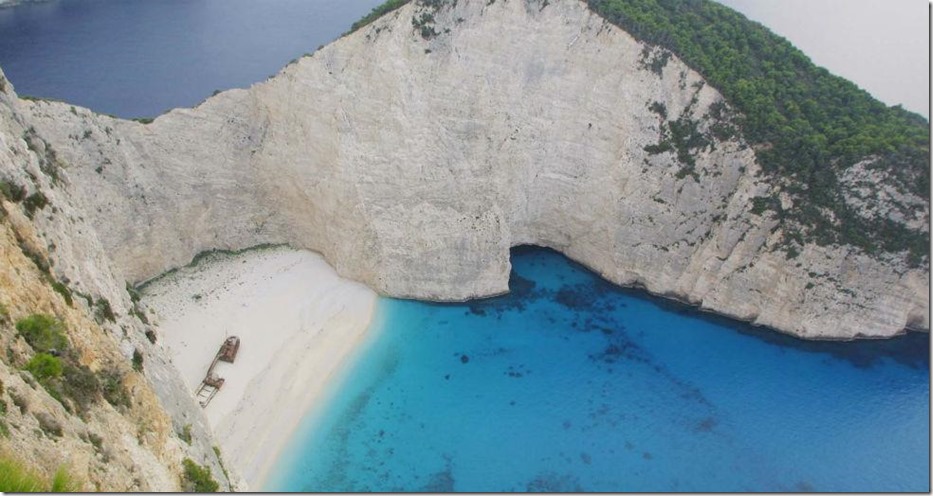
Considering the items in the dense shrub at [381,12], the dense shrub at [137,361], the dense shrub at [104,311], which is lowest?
the dense shrub at [137,361]

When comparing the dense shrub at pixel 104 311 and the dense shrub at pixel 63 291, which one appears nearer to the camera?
the dense shrub at pixel 63 291

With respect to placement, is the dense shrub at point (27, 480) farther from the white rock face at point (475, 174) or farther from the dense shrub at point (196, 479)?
the white rock face at point (475, 174)

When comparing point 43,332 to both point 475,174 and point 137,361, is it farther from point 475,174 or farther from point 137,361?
point 475,174

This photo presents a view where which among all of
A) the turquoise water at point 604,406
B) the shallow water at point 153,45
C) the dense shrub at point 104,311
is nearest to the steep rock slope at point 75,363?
the dense shrub at point 104,311

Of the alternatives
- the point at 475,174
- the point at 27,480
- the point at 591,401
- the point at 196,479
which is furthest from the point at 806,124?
the point at 27,480

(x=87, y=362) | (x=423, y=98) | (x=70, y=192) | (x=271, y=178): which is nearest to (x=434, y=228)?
(x=423, y=98)
